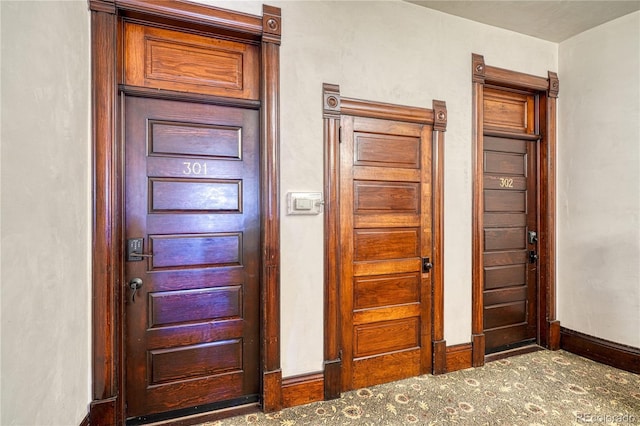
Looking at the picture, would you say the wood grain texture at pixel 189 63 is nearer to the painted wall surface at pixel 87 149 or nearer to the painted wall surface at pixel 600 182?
the painted wall surface at pixel 87 149

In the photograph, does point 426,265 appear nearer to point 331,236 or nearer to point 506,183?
point 331,236

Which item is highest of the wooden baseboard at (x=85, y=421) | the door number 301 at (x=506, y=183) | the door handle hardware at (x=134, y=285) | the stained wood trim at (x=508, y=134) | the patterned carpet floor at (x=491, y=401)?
the stained wood trim at (x=508, y=134)

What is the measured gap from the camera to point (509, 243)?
127 inches

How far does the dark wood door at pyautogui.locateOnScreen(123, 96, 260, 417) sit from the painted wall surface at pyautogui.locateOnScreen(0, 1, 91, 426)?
297 mm

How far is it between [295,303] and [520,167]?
2.57 metres

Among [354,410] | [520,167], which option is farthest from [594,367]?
[354,410]

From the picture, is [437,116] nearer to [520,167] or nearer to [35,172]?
[520,167]

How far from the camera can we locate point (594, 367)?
2889 mm

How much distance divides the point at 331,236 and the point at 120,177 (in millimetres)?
1384

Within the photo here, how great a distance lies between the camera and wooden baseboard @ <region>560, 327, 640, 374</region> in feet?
9.16

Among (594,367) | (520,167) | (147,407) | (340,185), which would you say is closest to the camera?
(147,407)

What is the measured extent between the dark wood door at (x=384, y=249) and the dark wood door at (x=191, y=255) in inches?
27.0

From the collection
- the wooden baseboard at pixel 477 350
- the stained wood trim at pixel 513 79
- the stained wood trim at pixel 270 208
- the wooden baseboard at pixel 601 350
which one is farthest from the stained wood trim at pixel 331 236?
the wooden baseboard at pixel 601 350

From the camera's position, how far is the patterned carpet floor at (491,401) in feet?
7.03
